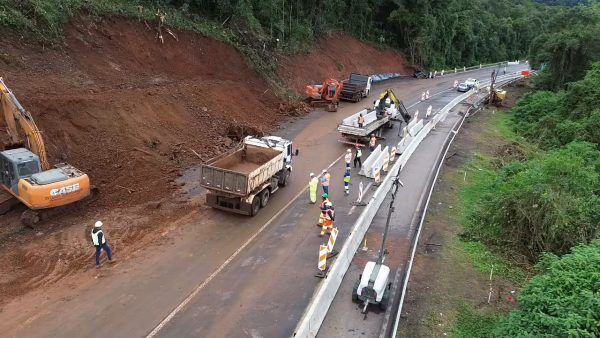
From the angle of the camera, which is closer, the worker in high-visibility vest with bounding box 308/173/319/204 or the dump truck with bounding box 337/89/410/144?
the worker in high-visibility vest with bounding box 308/173/319/204

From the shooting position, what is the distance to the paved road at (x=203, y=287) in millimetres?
11734

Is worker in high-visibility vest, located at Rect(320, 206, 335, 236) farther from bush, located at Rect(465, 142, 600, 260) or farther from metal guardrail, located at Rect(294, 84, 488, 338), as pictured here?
bush, located at Rect(465, 142, 600, 260)

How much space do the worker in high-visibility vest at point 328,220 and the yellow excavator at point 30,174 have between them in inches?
338

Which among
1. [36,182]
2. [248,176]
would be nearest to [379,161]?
[248,176]

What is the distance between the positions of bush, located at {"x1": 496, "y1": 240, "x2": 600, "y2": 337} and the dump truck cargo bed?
941 centimetres

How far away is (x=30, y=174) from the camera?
16469 mm

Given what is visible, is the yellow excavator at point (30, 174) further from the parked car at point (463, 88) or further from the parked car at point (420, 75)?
the parked car at point (420, 75)

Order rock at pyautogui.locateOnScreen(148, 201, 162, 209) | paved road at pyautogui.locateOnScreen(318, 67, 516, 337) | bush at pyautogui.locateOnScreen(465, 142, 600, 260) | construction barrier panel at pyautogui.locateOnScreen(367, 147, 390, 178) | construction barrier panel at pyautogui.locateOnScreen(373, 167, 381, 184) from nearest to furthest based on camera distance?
paved road at pyautogui.locateOnScreen(318, 67, 516, 337), bush at pyautogui.locateOnScreen(465, 142, 600, 260), rock at pyautogui.locateOnScreen(148, 201, 162, 209), construction barrier panel at pyautogui.locateOnScreen(373, 167, 381, 184), construction barrier panel at pyautogui.locateOnScreen(367, 147, 390, 178)

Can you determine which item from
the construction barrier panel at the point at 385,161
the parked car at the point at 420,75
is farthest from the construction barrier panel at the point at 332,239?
the parked car at the point at 420,75

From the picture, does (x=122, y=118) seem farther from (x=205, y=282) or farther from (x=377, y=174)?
(x=377, y=174)

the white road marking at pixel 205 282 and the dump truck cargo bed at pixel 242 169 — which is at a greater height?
the dump truck cargo bed at pixel 242 169

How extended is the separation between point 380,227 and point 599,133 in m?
18.8

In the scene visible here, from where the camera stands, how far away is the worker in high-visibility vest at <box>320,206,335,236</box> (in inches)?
643

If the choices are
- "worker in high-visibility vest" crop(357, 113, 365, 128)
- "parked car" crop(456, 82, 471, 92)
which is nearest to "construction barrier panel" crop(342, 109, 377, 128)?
"worker in high-visibility vest" crop(357, 113, 365, 128)
